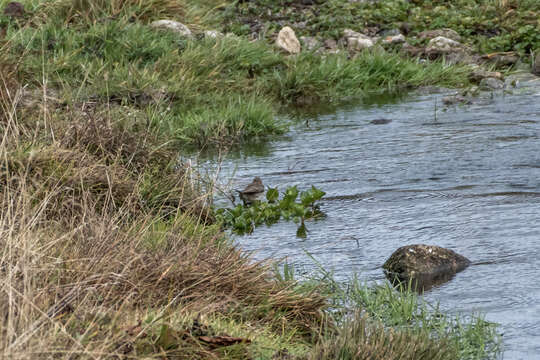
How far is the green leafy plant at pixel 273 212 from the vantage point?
19.6 feet

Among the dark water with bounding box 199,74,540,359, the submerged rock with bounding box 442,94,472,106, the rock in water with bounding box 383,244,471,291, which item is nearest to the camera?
the dark water with bounding box 199,74,540,359

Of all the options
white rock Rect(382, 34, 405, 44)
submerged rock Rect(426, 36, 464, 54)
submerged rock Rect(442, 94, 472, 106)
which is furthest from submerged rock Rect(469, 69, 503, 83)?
white rock Rect(382, 34, 405, 44)

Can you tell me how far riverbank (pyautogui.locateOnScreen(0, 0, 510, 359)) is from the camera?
3189 mm

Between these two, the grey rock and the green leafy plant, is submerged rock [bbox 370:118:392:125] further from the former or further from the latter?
the green leafy plant

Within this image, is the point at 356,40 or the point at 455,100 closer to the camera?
the point at 455,100

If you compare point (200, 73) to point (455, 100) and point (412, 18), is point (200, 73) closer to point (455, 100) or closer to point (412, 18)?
point (455, 100)

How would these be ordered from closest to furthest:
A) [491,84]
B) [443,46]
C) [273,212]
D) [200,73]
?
[273,212] < [200,73] < [491,84] < [443,46]

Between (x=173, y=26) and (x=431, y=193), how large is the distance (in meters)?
5.95

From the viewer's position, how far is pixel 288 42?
12094 mm

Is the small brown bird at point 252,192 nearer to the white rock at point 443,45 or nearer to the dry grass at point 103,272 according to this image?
the dry grass at point 103,272

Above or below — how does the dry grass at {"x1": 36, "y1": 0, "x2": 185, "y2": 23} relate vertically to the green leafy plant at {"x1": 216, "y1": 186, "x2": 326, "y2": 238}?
above

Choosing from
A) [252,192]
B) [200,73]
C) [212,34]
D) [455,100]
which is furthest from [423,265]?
[212,34]

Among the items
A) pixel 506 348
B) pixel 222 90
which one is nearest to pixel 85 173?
pixel 506 348

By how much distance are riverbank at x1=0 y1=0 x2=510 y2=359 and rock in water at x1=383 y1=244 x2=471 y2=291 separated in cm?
34
